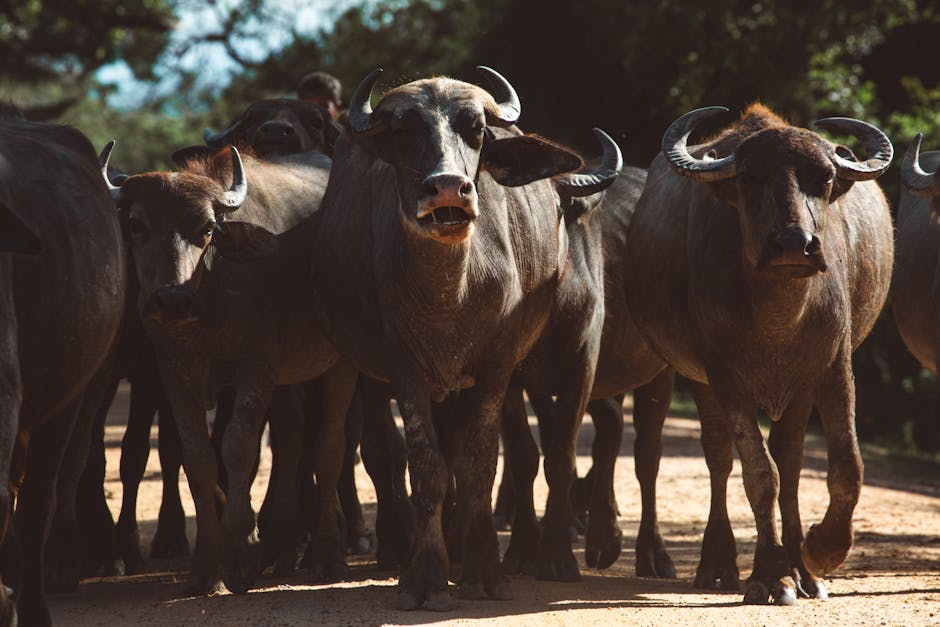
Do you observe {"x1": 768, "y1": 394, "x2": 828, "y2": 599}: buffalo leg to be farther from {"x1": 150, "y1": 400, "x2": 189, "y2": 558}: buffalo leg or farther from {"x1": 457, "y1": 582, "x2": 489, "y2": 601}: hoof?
{"x1": 150, "y1": 400, "x2": 189, "y2": 558}: buffalo leg

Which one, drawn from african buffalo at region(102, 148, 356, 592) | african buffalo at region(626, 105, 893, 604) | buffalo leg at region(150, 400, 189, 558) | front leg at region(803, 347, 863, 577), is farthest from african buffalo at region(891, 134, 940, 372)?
buffalo leg at region(150, 400, 189, 558)

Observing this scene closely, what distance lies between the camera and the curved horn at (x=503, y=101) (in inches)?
291

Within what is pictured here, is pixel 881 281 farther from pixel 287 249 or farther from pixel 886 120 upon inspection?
pixel 886 120

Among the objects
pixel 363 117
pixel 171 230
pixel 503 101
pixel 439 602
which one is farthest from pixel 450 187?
pixel 439 602

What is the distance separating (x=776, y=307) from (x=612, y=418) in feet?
9.32

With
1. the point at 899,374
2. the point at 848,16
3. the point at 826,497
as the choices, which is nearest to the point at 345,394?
the point at 826,497

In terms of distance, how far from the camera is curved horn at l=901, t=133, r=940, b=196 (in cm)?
826

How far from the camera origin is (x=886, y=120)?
22422mm

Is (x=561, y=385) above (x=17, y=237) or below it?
below

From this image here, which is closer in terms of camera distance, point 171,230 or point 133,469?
point 171,230

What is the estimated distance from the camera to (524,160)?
739 centimetres

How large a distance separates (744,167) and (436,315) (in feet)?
6.09

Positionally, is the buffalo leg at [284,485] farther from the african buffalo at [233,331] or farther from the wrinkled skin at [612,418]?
the wrinkled skin at [612,418]

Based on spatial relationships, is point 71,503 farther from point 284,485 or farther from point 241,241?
point 241,241
